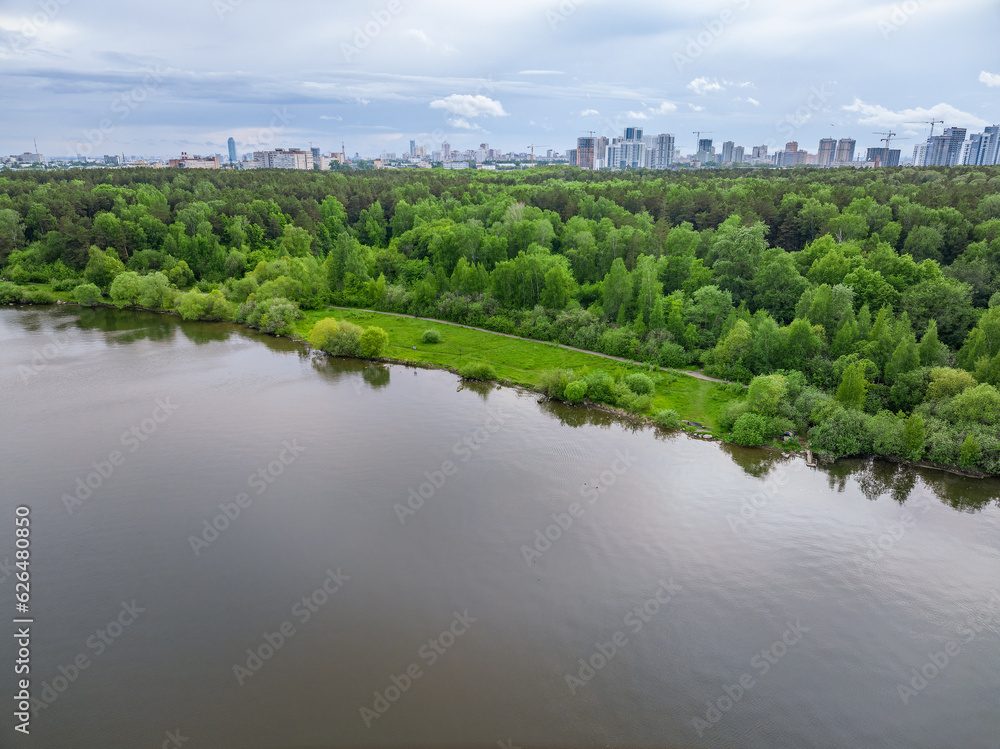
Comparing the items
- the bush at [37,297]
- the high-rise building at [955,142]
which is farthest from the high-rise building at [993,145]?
the bush at [37,297]

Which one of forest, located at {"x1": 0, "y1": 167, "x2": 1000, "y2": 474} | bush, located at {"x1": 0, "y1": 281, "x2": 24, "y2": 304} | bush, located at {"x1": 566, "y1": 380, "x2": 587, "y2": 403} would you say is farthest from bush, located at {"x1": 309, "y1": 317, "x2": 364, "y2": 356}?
bush, located at {"x1": 0, "y1": 281, "x2": 24, "y2": 304}

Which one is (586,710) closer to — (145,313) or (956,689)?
(956,689)

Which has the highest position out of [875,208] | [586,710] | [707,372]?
[875,208]

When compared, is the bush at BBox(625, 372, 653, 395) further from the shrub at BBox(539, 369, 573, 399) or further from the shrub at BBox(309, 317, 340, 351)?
the shrub at BBox(309, 317, 340, 351)

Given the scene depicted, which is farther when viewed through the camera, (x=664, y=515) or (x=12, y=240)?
(x=12, y=240)

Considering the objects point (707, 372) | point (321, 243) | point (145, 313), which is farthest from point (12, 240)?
point (707, 372)

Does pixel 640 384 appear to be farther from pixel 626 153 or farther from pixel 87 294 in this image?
pixel 626 153

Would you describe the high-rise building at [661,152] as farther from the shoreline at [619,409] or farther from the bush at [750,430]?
the bush at [750,430]

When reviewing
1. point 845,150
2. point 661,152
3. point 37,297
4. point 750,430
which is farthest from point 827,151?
point 37,297
